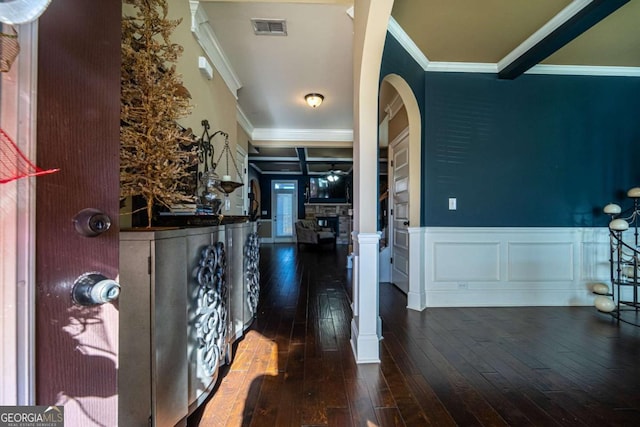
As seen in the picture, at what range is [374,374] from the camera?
68.5 inches

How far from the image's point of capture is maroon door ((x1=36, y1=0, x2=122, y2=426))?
560 mm

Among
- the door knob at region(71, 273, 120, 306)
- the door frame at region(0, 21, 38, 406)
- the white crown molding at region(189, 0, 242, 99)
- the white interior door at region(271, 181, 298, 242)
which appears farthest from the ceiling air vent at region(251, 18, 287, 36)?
the white interior door at region(271, 181, 298, 242)

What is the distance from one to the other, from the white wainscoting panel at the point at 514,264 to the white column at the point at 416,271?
0.29 ft

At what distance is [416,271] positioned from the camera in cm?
299

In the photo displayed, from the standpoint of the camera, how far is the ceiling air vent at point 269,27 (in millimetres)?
2572

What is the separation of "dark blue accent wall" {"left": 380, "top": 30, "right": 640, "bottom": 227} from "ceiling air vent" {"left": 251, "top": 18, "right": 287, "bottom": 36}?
1.58m

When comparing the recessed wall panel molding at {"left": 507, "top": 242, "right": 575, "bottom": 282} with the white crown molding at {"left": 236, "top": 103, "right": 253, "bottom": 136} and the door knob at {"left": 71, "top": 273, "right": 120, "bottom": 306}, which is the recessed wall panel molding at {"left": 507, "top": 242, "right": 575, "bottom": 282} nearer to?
the door knob at {"left": 71, "top": 273, "right": 120, "bottom": 306}

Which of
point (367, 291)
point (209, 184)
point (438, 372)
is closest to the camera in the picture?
point (438, 372)

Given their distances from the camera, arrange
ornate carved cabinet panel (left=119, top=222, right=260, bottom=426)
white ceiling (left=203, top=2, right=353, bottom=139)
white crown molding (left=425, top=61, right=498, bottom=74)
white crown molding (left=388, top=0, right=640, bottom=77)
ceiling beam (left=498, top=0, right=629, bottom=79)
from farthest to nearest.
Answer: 1. white crown molding (left=425, top=61, right=498, bottom=74)
2. white crown molding (left=388, top=0, right=640, bottom=77)
3. white ceiling (left=203, top=2, right=353, bottom=139)
4. ceiling beam (left=498, top=0, right=629, bottom=79)
5. ornate carved cabinet panel (left=119, top=222, right=260, bottom=426)

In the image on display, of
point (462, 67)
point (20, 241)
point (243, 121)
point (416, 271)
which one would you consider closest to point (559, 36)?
point (462, 67)

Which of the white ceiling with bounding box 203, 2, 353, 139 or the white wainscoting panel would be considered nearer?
the white ceiling with bounding box 203, 2, 353, 139

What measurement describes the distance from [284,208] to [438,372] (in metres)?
8.98

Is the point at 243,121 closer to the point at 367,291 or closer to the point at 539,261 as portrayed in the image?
the point at 367,291

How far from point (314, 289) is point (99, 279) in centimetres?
320
